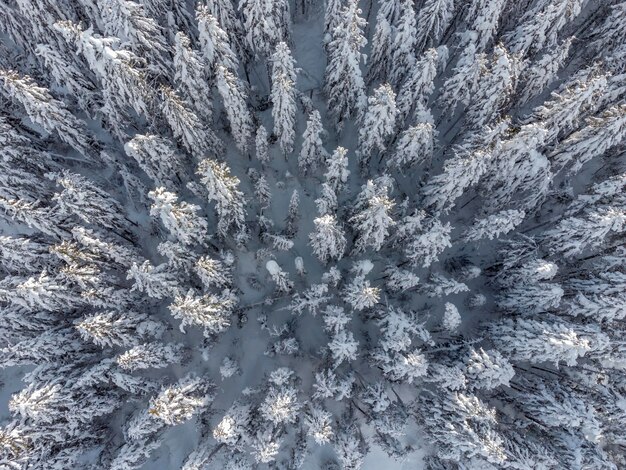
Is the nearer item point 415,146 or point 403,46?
point 415,146

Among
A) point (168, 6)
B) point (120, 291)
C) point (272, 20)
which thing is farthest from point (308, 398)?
point (168, 6)

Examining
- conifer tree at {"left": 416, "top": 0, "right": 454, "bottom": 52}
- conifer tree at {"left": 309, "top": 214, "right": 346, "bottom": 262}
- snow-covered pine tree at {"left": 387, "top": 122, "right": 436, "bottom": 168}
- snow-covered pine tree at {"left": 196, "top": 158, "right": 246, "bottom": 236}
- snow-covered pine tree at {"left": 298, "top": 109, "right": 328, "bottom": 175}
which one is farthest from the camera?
conifer tree at {"left": 416, "top": 0, "right": 454, "bottom": 52}

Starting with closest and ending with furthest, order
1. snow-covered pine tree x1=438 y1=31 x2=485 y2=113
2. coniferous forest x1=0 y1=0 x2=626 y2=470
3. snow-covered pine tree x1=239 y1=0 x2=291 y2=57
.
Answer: coniferous forest x1=0 y1=0 x2=626 y2=470
snow-covered pine tree x1=438 y1=31 x2=485 y2=113
snow-covered pine tree x1=239 y1=0 x2=291 y2=57

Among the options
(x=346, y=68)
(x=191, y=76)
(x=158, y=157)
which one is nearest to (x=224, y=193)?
(x=158, y=157)

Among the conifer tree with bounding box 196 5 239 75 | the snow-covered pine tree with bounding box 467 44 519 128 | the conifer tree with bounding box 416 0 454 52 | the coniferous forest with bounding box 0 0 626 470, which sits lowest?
the coniferous forest with bounding box 0 0 626 470

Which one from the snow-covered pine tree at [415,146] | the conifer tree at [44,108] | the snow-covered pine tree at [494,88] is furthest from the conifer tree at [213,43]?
the snow-covered pine tree at [494,88]

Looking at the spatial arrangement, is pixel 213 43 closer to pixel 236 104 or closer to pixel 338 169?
pixel 236 104

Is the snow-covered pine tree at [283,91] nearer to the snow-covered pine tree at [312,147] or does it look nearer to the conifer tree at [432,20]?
the snow-covered pine tree at [312,147]

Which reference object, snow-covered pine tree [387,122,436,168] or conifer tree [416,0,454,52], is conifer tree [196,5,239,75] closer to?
snow-covered pine tree [387,122,436,168]

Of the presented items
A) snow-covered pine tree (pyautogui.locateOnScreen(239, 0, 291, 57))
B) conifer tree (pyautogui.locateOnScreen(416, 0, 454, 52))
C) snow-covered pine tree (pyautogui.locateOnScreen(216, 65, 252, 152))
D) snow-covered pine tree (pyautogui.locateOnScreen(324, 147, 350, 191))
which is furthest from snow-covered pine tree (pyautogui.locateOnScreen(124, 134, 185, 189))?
conifer tree (pyautogui.locateOnScreen(416, 0, 454, 52))
